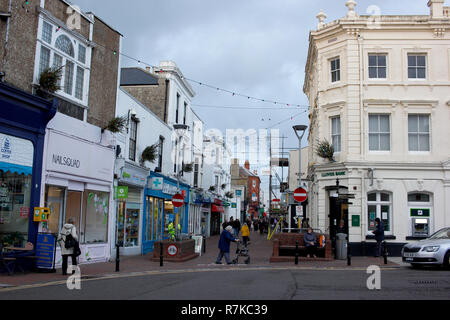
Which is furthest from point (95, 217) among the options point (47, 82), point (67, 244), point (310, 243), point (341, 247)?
point (341, 247)

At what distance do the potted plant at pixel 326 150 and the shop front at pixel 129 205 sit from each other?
8.99 m

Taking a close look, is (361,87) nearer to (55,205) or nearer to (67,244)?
(55,205)

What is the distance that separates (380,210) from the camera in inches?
885

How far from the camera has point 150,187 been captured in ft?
78.4

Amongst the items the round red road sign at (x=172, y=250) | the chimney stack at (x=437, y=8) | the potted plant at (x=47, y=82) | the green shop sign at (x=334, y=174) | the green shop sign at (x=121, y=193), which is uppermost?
the chimney stack at (x=437, y=8)

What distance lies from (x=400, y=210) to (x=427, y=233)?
67.2 inches

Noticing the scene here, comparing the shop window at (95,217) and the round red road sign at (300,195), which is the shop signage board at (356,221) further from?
the shop window at (95,217)

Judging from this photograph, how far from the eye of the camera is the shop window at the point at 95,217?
699 inches

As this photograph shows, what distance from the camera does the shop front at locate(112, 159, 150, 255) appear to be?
19.9 metres

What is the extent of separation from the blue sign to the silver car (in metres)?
11.6

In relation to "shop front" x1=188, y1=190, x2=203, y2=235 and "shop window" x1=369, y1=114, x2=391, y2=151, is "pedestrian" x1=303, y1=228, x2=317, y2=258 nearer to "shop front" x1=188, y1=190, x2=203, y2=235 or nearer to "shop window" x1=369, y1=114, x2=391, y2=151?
"shop window" x1=369, y1=114, x2=391, y2=151

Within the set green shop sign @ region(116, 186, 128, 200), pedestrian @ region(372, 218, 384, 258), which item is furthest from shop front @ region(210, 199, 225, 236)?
green shop sign @ region(116, 186, 128, 200)

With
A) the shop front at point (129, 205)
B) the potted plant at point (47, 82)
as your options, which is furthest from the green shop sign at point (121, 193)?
the potted plant at point (47, 82)

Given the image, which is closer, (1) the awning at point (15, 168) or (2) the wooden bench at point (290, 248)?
(1) the awning at point (15, 168)
